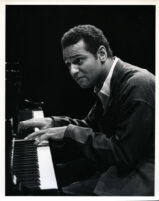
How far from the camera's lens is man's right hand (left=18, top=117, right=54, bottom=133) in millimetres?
2140

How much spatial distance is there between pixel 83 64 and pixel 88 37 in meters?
0.19

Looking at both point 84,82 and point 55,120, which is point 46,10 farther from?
point 55,120

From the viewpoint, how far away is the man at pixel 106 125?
204 cm

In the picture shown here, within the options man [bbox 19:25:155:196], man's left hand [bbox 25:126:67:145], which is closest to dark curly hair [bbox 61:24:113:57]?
man [bbox 19:25:155:196]

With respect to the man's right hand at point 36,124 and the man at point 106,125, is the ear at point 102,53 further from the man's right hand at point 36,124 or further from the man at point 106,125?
the man's right hand at point 36,124

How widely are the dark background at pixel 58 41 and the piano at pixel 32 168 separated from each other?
0.29 m

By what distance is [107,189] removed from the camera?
2180mm

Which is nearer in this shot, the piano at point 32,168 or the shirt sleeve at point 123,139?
the piano at point 32,168

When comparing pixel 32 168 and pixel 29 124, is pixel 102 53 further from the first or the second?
pixel 32 168

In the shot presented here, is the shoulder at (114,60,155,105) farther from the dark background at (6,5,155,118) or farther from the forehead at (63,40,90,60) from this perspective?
the forehead at (63,40,90,60)

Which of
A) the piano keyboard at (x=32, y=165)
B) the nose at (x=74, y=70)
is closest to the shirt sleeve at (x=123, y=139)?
the piano keyboard at (x=32, y=165)

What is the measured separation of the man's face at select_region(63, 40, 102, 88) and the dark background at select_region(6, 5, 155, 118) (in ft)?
0.17

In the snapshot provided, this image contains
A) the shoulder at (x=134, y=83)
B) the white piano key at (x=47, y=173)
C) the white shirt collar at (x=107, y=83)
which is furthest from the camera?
the white shirt collar at (x=107, y=83)
